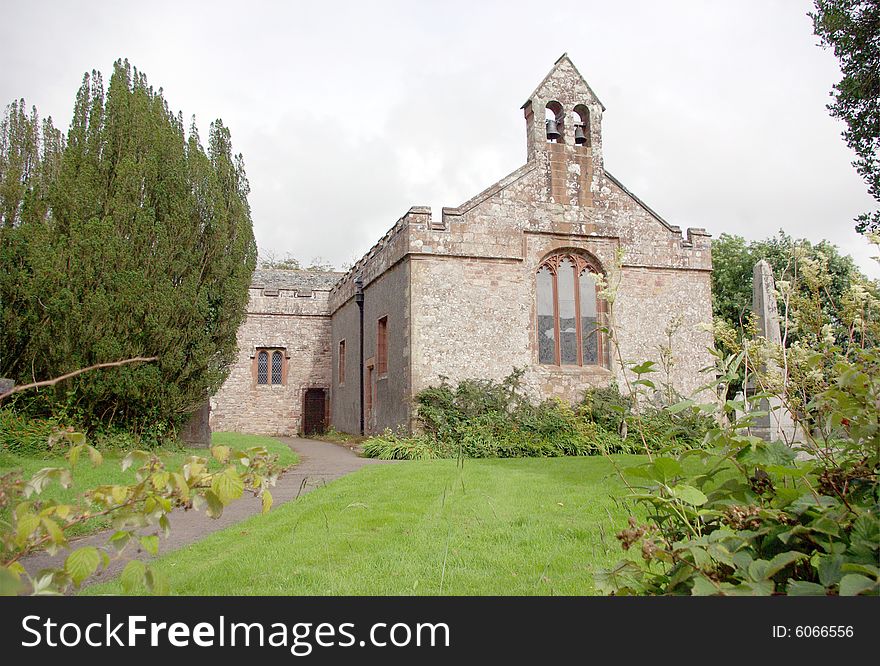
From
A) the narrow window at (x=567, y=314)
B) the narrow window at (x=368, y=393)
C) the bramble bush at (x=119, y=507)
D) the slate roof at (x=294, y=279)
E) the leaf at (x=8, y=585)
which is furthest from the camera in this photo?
the slate roof at (x=294, y=279)

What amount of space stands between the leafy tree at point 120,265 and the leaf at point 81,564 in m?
10.3

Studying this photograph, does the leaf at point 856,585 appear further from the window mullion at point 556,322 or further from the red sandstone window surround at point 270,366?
the red sandstone window surround at point 270,366

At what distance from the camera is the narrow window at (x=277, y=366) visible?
25203 millimetres

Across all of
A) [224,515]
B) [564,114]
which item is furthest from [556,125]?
[224,515]

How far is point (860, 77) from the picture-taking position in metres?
6.86

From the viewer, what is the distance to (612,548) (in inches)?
184

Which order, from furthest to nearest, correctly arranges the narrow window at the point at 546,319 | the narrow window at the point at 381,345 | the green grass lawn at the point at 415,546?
the narrow window at the point at 381,345 < the narrow window at the point at 546,319 < the green grass lawn at the point at 415,546

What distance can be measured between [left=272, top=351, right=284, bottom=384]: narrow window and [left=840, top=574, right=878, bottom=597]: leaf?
24676mm

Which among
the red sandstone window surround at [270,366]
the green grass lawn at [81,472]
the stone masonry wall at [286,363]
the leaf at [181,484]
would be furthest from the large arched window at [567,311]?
the leaf at [181,484]

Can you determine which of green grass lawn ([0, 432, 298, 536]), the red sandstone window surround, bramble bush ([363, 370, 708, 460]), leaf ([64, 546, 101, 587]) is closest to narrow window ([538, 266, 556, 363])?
bramble bush ([363, 370, 708, 460])

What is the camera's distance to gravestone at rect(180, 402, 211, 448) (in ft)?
44.1
